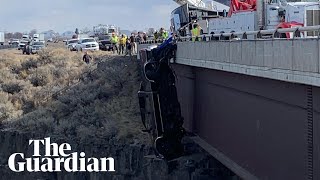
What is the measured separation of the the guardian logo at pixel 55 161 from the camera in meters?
22.7

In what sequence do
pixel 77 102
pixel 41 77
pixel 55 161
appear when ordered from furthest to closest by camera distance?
pixel 41 77 → pixel 77 102 → pixel 55 161

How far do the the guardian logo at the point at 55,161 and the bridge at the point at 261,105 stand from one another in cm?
573

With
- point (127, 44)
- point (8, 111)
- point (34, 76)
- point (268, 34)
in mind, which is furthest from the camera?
point (127, 44)

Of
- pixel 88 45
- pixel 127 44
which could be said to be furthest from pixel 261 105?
pixel 88 45

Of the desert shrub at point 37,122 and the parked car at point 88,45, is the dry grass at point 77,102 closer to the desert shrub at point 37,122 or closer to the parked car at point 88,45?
the desert shrub at point 37,122

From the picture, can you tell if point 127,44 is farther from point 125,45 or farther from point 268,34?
point 268,34

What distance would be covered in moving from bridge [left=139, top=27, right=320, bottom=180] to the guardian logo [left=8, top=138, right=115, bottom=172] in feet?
18.8

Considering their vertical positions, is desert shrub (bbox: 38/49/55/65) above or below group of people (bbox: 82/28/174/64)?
below

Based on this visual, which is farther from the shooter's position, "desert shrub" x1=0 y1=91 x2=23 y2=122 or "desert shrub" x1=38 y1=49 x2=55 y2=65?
"desert shrub" x1=38 y1=49 x2=55 y2=65

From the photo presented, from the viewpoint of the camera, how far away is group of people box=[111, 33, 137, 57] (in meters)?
40.0

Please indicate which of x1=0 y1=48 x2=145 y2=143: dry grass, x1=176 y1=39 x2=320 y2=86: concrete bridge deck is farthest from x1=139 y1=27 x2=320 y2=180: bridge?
x1=0 y1=48 x2=145 y2=143: dry grass

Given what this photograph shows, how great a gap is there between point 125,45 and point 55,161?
817 inches

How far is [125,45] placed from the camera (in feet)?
145

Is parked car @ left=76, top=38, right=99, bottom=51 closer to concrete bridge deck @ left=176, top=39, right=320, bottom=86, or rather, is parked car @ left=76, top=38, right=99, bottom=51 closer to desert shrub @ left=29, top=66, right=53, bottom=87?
desert shrub @ left=29, top=66, right=53, bottom=87
